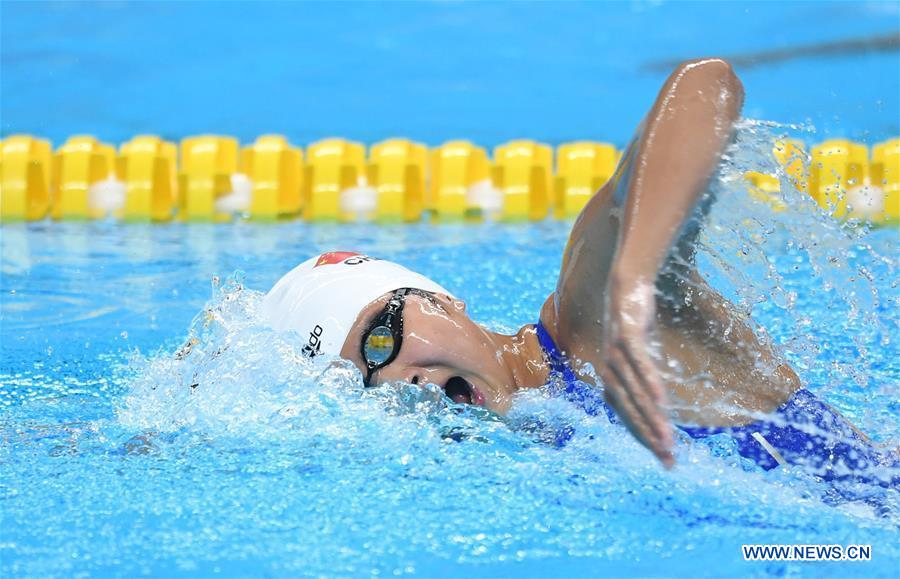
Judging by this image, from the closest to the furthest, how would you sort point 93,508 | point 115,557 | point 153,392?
point 115,557, point 93,508, point 153,392

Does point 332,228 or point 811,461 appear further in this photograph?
point 332,228

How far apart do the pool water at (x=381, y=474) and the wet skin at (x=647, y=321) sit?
7 centimetres

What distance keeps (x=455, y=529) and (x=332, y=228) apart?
2981mm

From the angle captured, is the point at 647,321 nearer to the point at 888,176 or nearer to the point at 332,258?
the point at 332,258

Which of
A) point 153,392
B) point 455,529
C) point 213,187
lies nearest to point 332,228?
point 213,187

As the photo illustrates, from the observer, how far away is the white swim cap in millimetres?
2219

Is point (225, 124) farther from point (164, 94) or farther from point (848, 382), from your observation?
point (848, 382)

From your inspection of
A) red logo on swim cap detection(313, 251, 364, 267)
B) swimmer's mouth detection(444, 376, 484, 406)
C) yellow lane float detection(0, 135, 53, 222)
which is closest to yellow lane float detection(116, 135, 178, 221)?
yellow lane float detection(0, 135, 53, 222)

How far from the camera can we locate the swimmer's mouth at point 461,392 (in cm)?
209

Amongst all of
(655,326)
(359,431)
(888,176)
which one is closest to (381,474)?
(359,431)

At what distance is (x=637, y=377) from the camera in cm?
136

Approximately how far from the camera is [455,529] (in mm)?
1813

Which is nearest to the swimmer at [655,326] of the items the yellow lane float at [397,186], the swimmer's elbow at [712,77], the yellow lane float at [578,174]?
the swimmer's elbow at [712,77]

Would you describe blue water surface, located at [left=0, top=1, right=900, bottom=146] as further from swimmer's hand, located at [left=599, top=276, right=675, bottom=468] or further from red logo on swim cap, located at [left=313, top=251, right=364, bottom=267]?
swimmer's hand, located at [left=599, top=276, right=675, bottom=468]
